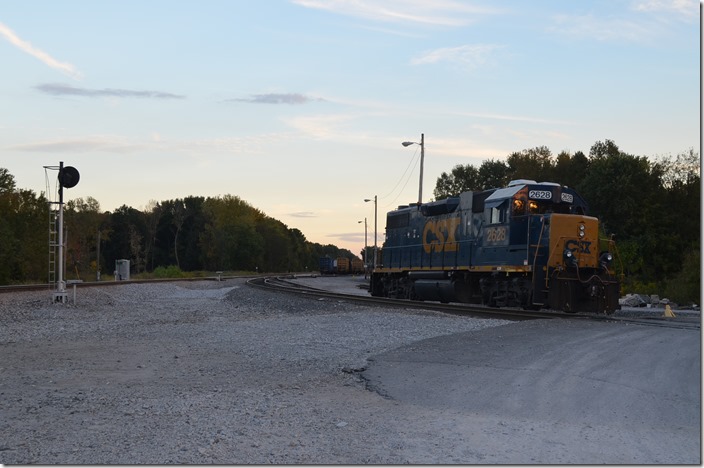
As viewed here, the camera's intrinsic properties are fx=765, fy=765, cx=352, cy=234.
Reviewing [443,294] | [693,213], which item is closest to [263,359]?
[443,294]

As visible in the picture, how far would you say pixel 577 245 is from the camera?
2100 cm

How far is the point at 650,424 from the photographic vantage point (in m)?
7.63

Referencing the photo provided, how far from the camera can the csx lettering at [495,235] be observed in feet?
74.3

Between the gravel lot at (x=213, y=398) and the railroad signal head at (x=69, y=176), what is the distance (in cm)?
1000

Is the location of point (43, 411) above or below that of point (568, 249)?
below

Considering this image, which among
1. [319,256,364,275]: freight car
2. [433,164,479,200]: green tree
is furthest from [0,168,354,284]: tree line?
[433,164,479,200]: green tree

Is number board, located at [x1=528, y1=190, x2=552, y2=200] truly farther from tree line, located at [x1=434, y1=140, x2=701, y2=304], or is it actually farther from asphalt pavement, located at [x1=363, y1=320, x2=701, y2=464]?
tree line, located at [x1=434, y1=140, x2=701, y2=304]

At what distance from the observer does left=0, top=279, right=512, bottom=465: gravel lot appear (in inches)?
255

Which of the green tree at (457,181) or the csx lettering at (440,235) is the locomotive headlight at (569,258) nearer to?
the csx lettering at (440,235)

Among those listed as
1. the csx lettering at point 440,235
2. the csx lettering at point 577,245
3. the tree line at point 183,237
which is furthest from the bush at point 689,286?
the tree line at point 183,237

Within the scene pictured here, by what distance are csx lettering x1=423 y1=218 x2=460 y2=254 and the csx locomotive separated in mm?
34

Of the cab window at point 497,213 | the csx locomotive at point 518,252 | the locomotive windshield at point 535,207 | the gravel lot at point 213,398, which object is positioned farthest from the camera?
the cab window at point 497,213

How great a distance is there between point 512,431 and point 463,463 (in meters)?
1.19

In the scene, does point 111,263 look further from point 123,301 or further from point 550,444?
point 550,444
